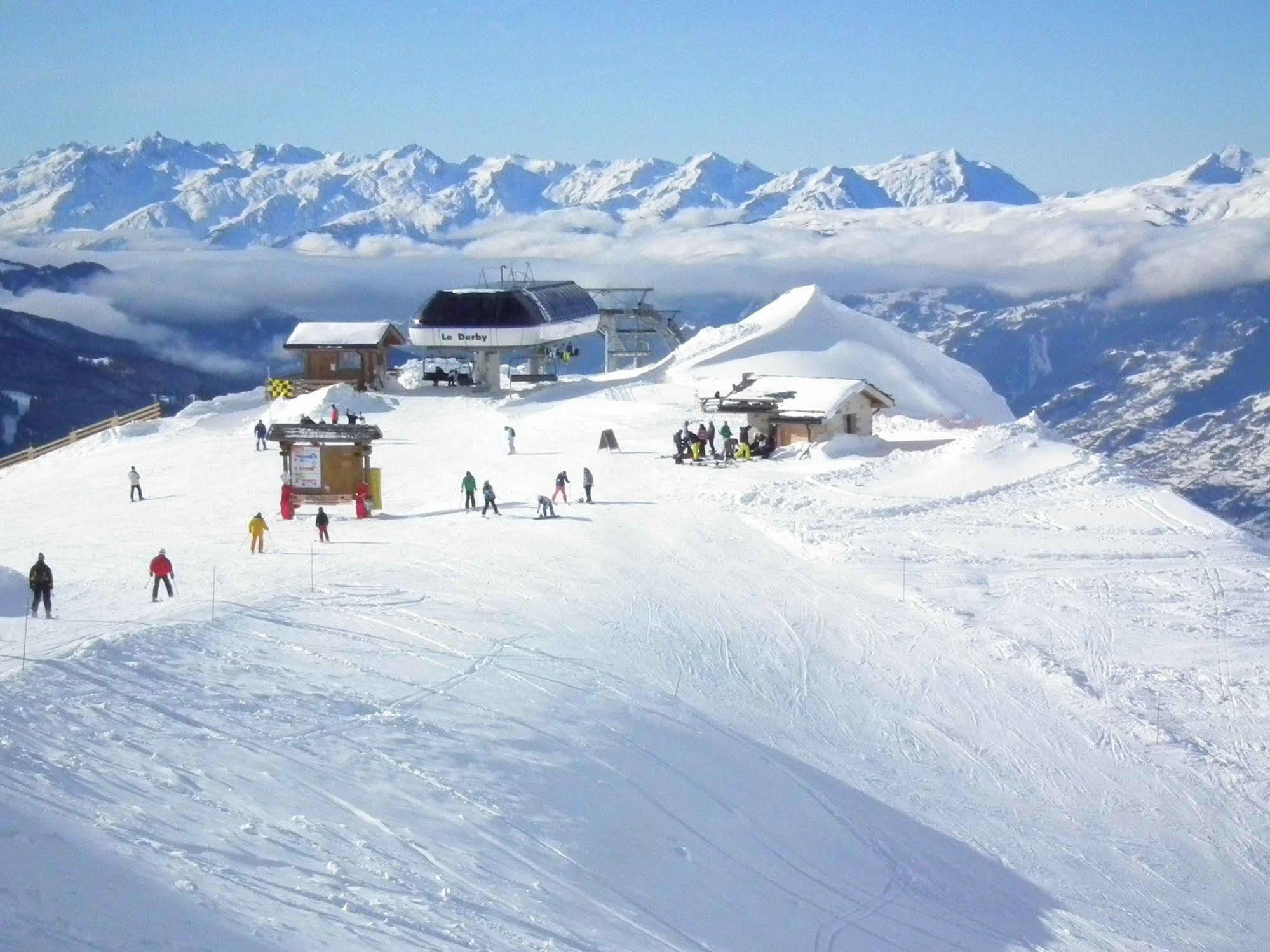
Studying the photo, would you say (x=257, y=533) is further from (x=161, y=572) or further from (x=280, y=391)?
(x=280, y=391)

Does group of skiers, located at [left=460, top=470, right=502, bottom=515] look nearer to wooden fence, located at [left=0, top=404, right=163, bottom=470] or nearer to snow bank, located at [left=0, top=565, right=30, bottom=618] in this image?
snow bank, located at [left=0, top=565, right=30, bottom=618]

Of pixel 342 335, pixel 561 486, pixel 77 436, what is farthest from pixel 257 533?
pixel 342 335

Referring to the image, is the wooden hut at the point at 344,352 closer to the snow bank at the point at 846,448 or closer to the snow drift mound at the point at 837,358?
the snow drift mound at the point at 837,358

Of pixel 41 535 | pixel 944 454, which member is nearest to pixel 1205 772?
pixel 944 454

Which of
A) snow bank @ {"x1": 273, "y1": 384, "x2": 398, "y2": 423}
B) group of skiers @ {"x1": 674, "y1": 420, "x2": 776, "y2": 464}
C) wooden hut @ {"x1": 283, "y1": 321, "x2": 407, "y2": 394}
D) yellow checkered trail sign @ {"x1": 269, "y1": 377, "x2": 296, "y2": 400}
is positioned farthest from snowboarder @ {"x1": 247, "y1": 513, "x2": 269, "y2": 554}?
wooden hut @ {"x1": 283, "y1": 321, "x2": 407, "y2": 394}

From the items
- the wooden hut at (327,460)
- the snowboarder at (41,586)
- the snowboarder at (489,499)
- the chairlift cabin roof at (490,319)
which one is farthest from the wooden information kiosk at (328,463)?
the chairlift cabin roof at (490,319)

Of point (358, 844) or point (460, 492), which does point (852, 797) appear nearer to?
point (358, 844)
